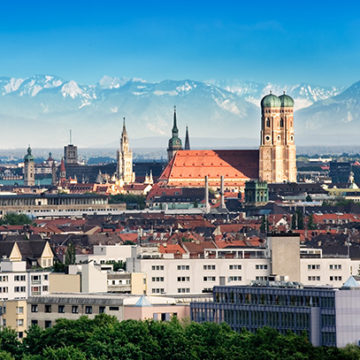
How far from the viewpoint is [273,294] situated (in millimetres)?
63906

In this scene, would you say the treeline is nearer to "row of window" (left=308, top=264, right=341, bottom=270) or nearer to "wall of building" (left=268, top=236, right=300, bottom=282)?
"wall of building" (left=268, top=236, right=300, bottom=282)

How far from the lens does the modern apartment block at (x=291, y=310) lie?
60.2 metres

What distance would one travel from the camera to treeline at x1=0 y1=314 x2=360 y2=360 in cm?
5716

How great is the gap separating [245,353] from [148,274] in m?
32.7

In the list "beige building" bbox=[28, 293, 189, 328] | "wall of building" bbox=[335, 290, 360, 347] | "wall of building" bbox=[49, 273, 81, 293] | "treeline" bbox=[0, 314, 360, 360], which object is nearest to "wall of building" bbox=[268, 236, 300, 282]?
"wall of building" bbox=[49, 273, 81, 293]

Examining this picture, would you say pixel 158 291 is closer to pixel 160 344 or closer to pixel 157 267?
pixel 157 267

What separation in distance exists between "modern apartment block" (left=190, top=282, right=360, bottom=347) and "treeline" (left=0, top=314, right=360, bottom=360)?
165 cm

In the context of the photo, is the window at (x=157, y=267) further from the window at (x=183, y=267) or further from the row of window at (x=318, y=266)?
the row of window at (x=318, y=266)

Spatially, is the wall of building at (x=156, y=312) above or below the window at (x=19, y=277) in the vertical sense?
below

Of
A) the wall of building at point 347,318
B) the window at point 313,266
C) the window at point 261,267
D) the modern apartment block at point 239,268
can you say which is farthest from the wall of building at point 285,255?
the wall of building at point 347,318

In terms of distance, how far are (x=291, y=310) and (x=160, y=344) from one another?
16.2 feet

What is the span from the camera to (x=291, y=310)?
62.4m

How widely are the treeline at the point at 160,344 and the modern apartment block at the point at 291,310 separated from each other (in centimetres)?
165

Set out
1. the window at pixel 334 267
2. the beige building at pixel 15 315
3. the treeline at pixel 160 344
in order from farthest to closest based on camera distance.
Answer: the window at pixel 334 267 < the beige building at pixel 15 315 < the treeline at pixel 160 344
